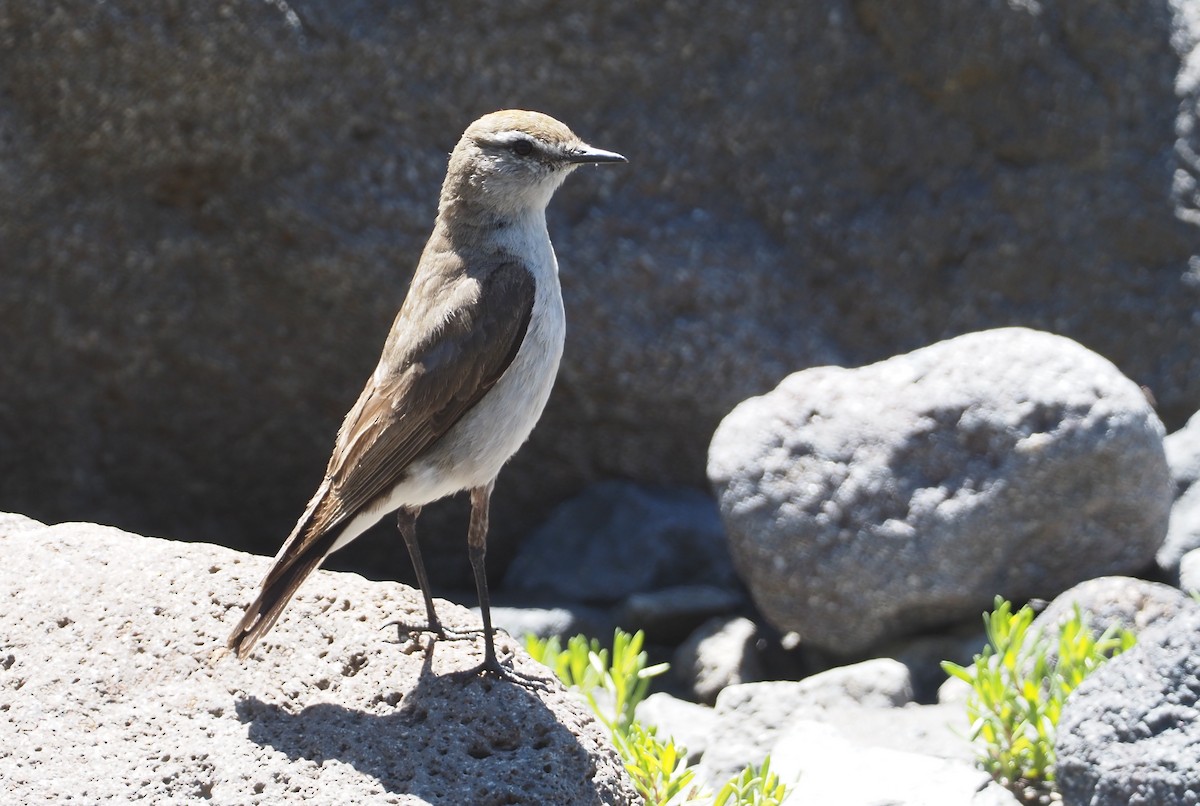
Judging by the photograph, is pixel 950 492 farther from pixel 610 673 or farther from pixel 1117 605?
pixel 610 673

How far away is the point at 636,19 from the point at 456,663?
163 inches

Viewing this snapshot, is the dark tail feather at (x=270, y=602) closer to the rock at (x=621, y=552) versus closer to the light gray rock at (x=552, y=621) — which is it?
the light gray rock at (x=552, y=621)

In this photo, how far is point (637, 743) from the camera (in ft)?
18.1

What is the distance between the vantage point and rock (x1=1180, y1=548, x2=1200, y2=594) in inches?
266

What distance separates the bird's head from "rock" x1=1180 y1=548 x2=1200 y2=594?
3504 millimetres

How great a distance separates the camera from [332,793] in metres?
4.24

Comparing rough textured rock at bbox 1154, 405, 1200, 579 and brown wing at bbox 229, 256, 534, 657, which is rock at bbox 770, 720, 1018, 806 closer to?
brown wing at bbox 229, 256, 534, 657

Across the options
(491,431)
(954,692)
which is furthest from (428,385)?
(954,692)

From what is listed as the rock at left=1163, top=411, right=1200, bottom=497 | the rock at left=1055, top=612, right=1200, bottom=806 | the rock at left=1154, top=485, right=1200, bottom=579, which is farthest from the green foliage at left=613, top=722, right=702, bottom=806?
the rock at left=1163, top=411, right=1200, bottom=497

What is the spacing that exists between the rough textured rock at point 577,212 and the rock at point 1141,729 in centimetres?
328

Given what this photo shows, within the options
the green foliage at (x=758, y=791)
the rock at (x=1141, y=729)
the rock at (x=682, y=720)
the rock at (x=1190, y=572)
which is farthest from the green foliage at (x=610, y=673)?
the rock at (x=1190, y=572)

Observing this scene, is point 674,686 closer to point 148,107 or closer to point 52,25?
point 148,107

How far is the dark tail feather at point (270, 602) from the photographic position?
14.7 ft

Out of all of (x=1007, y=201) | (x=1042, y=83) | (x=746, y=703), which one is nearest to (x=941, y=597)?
(x=746, y=703)
